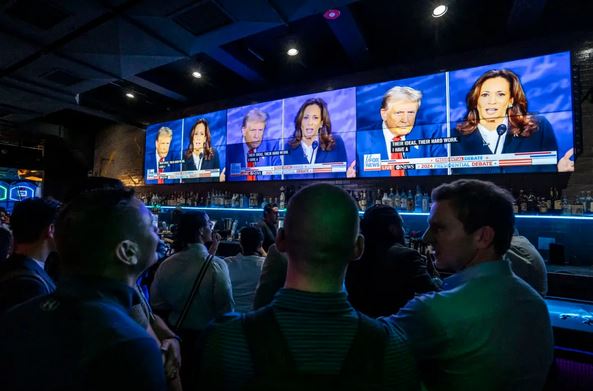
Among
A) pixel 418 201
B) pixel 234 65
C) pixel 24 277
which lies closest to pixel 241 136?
pixel 234 65

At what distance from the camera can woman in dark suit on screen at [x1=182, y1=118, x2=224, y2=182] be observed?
6.59 metres

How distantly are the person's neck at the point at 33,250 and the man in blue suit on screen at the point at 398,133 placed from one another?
408 cm

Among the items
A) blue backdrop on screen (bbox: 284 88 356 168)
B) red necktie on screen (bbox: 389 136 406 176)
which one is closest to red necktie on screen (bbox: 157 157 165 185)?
blue backdrop on screen (bbox: 284 88 356 168)

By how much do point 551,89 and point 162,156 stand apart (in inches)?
282

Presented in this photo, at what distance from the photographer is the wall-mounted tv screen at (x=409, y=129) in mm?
3902

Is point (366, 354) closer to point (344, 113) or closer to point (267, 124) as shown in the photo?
point (344, 113)

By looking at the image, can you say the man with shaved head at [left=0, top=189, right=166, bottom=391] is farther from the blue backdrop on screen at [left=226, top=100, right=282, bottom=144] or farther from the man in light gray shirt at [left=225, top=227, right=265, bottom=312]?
the blue backdrop on screen at [left=226, top=100, right=282, bottom=144]

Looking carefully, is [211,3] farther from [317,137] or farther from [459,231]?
[459,231]

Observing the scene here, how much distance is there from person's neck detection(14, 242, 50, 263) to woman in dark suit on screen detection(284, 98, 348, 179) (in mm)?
4068

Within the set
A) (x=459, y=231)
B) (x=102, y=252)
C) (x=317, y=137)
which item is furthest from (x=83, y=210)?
(x=317, y=137)

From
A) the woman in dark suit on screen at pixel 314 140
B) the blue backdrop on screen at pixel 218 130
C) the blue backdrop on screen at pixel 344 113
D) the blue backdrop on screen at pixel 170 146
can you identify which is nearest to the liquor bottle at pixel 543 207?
the blue backdrop on screen at pixel 344 113

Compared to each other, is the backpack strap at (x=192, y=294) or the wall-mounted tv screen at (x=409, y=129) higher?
the wall-mounted tv screen at (x=409, y=129)

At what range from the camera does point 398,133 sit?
4.73 metres

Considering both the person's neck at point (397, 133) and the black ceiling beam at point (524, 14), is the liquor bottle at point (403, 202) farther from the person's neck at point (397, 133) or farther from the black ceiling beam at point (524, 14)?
the black ceiling beam at point (524, 14)
